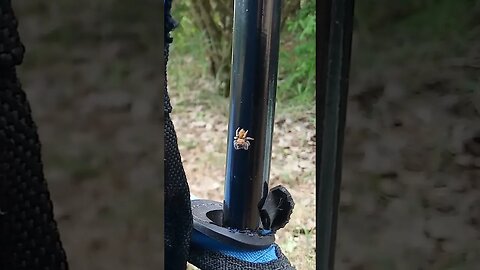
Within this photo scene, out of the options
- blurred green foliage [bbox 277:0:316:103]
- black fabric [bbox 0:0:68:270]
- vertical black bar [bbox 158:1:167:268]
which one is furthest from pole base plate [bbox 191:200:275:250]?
blurred green foliage [bbox 277:0:316:103]

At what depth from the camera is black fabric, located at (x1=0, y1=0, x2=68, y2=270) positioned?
330 millimetres

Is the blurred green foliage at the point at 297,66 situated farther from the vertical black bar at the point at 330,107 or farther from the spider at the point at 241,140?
the vertical black bar at the point at 330,107

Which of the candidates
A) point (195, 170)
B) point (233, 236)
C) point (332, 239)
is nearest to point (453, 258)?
point (332, 239)

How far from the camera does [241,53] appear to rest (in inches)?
21.6

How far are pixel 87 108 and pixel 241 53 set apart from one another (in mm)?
186

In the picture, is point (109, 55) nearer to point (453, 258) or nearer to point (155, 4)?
point (155, 4)

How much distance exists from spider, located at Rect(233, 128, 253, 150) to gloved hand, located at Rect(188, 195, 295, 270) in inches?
3.3

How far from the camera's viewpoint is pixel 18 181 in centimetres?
34

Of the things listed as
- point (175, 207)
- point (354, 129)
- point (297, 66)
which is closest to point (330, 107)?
point (354, 129)

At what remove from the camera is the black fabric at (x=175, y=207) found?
0.47 m

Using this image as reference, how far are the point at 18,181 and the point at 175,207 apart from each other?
167mm

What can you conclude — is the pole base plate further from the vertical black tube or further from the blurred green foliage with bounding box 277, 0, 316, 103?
the blurred green foliage with bounding box 277, 0, 316, 103

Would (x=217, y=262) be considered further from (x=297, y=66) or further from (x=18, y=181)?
(x=297, y=66)

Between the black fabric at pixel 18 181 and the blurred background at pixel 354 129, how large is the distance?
41mm
